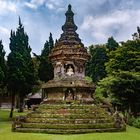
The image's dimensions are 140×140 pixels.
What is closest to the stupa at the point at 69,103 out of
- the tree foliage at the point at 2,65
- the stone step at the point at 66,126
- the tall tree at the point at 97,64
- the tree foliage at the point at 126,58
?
the stone step at the point at 66,126

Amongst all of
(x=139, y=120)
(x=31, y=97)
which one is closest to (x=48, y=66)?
(x=31, y=97)

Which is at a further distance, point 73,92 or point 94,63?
point 94,63

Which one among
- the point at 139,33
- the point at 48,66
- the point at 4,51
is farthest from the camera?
the point at 48,66

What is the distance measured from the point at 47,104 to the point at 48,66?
25399mm

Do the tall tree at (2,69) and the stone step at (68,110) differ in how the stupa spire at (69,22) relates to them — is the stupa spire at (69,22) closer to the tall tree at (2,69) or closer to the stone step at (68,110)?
the tall tree at (2,69)

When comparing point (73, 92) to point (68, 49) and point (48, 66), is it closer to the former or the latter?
point (68, 49)

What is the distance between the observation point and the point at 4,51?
38.6 metres

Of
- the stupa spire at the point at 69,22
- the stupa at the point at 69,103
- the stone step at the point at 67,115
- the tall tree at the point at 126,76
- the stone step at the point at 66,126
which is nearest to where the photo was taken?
the stone step at the point at 66,126

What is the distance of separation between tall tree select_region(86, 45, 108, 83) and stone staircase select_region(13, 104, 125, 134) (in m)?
43.5

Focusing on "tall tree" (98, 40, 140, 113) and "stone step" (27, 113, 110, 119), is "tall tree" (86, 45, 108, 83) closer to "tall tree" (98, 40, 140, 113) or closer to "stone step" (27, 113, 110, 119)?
"tall tree" (98, 40, 140, 113)

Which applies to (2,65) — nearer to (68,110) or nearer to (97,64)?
(68,110)

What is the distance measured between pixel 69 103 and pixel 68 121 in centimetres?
270

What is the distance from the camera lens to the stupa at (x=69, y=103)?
25281mm

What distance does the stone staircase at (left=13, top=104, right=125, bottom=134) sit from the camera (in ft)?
81.8
